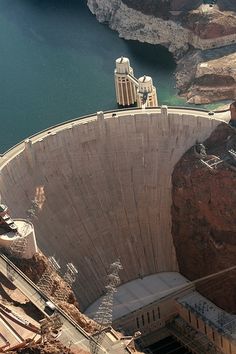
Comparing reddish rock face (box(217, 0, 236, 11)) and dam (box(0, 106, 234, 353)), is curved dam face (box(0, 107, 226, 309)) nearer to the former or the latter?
dam (box(0, 106, 234, 353))

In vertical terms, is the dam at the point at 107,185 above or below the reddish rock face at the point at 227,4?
below

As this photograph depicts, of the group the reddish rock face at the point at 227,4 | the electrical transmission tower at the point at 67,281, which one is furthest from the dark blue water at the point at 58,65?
the electrical transmission tower at the point at 67,281

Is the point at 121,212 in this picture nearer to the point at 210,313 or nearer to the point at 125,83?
the point at 210,313

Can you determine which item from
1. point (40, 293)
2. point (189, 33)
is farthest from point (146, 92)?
point (189, 33)

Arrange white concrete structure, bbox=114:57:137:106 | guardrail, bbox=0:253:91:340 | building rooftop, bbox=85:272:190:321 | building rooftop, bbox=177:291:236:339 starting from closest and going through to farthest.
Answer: guardrail, bbox=0:253:91:340, building rooftop, bbox=177:291:236:339, building rooftop, bbox=85:272:190:321, white concrete structure, bbox=114:57:137:106

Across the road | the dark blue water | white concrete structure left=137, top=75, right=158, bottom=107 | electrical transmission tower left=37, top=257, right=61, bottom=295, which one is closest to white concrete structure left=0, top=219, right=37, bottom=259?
electrical transmission tower left=37, top=257, right=61, bottom=295

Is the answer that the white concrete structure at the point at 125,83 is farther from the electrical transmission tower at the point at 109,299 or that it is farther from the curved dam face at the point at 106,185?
the electrical transmission tower at the point at 109,299
